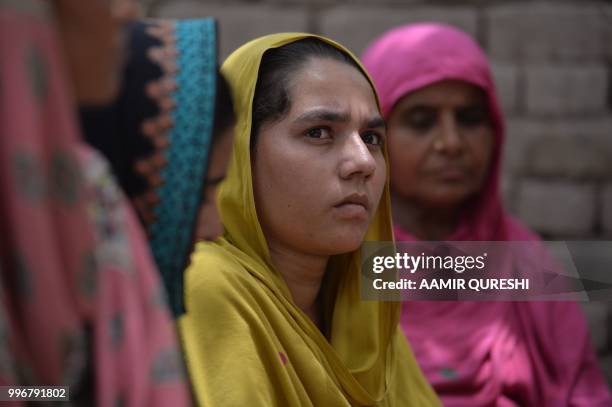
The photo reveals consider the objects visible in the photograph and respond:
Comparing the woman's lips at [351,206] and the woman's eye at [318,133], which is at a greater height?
the woman's eye at [318,133]

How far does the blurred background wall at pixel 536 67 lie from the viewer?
4016 mm

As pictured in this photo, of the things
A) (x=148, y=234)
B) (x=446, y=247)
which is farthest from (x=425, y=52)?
(x=148, y=234)

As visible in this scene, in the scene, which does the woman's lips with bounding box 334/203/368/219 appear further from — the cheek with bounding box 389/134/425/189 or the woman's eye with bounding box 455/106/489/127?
the woman's eye with bounding box 455/106/489/127

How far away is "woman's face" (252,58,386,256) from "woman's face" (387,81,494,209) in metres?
0.95

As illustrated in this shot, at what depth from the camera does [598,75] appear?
401cm

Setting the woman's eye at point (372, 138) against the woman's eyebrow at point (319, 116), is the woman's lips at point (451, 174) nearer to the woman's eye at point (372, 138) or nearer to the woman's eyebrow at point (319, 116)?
the woman's eye at point (372, 138)

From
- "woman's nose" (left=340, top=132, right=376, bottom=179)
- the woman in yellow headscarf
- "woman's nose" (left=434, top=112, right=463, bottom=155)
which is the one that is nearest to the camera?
the woman in yellow headscarf

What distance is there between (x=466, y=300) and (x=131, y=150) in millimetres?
1793

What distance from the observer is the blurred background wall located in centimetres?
402

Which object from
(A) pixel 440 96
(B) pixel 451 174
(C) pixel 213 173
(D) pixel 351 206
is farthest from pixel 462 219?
(C) pixel 213 173

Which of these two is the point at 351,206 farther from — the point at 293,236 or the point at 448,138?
the point at 448,138

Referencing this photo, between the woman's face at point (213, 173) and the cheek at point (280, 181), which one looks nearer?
the woman's face at point (213, 173)

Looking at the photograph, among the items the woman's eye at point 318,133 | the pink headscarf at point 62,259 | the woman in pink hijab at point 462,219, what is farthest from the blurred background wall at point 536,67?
the pink headscarf at point 62,259

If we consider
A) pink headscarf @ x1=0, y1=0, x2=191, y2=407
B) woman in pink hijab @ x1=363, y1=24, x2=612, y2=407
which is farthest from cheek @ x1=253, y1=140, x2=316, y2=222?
woman in pink hijab @ x1=363, y1=24, x2=612, y2=407
